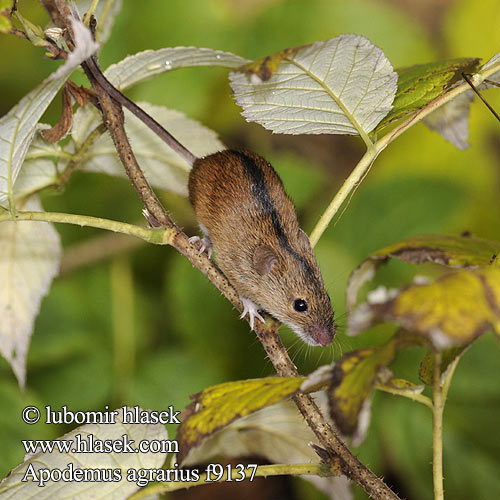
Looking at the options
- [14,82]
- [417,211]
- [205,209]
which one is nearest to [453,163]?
[417,211]

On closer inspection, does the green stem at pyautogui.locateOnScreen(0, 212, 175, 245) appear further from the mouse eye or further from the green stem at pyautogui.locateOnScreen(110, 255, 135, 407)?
the green stem at pyautogui.locateOnScreen(110, 255, 135, 407)

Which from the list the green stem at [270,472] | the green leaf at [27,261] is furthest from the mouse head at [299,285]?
the green stem at [270,472]

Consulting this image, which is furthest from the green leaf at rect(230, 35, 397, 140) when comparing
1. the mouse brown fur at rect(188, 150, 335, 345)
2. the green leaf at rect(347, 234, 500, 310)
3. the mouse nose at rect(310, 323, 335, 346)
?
the mouse nose at rect(310, 323, 335, 346)

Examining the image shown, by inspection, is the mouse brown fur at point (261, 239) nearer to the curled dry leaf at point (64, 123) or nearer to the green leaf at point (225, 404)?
the curled dry leaf at point (64, 123)

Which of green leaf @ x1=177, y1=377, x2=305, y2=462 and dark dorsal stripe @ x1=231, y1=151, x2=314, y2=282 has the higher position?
dark dorsal stripe @ x1=231, y1=151, x2=314, y2=282

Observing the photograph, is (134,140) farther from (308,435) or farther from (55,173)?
(308,435)

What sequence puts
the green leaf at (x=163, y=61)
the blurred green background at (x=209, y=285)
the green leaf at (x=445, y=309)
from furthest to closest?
the blurred green background at (x=209, y=285)
the green leaf at (x=163, y=61)
the green leaf at (x=445, y=309)
